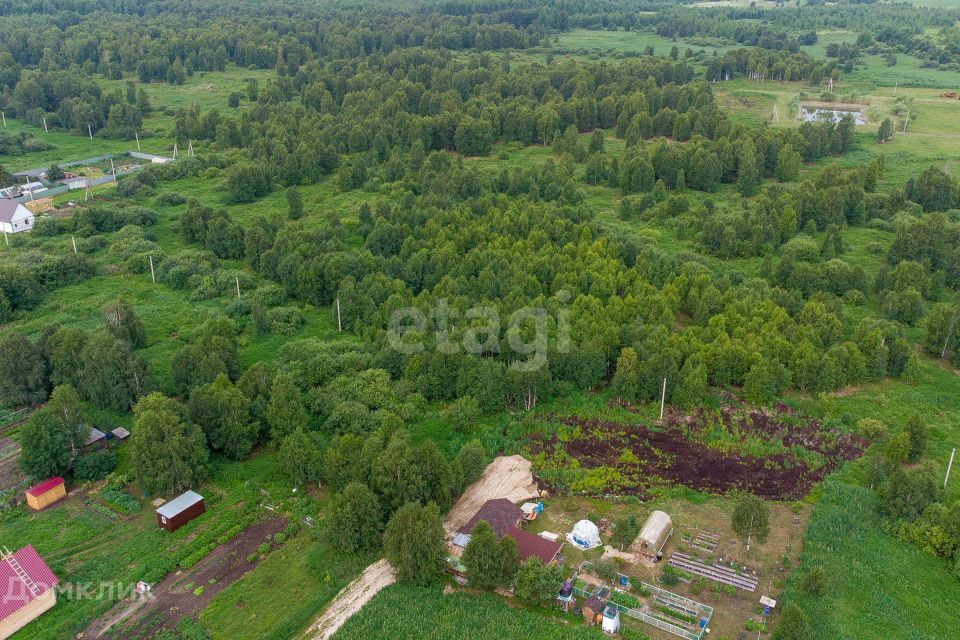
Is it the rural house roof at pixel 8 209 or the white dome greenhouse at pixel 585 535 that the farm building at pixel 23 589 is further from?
the rural house roof at pixel 8 209

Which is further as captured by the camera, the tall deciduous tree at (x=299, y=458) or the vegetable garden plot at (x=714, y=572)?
the tall deciduous tree at (x=299, y=458)

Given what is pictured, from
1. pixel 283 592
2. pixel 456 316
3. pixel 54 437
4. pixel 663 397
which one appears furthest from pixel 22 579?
pixel 663 397

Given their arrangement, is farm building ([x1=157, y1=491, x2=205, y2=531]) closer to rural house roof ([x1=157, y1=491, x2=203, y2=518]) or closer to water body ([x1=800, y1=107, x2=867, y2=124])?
rural house roof ([x1=157, y1=491, x2=203, y2=518])

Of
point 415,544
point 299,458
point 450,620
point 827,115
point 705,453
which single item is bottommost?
point 450,620

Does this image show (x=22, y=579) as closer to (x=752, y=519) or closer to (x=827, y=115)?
(x=752, y=519)

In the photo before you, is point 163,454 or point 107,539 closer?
point 107,539

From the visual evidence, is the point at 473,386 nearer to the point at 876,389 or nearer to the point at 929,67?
the point at 876,389

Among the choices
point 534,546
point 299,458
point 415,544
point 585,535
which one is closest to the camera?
point 415,544

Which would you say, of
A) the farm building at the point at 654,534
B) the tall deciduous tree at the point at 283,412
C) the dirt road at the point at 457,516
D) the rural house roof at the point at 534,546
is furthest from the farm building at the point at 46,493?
the farm building at the point at 654,534
